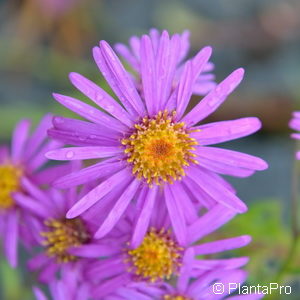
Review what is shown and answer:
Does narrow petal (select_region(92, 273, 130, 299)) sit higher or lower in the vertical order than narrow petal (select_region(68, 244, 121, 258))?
lower

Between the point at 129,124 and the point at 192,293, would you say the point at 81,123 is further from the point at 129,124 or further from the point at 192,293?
the point at 192,293

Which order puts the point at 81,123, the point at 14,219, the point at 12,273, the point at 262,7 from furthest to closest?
the point at 262,7
the point at 12,273
the point at 14,219
the point at 81,123

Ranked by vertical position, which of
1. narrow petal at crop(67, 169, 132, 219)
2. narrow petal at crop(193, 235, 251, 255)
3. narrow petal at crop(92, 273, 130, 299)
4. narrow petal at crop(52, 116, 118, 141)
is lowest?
narrow petal at crop(92, 273, 130, 299)

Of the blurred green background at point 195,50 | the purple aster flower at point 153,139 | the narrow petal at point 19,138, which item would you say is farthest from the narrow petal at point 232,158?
the blurred green background at point 195,50

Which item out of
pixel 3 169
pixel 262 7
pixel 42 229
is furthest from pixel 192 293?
pixel 262 7

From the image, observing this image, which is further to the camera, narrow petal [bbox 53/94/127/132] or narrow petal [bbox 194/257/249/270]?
narrow petal [bbox 194/257/249/270]

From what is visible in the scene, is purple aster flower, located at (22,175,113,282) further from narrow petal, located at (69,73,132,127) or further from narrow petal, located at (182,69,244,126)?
narrow petal, located at (182,69,244,126)

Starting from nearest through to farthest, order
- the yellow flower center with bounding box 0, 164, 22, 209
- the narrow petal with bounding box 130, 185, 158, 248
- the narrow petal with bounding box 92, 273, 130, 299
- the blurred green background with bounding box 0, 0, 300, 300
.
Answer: the narrow petal with bounding box 130, 185, 158, 248, the narrow petal with bounding box 92, 273, 130, 299, the yellow flower center with bounding box 0, 164, 22, 209, the blurred green background with bounding box 0, 0, 300, 300

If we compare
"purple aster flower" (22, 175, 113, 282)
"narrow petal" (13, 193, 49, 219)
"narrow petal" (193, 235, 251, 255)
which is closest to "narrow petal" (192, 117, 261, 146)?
"narrow petal" (193, 235, 251, 255)
